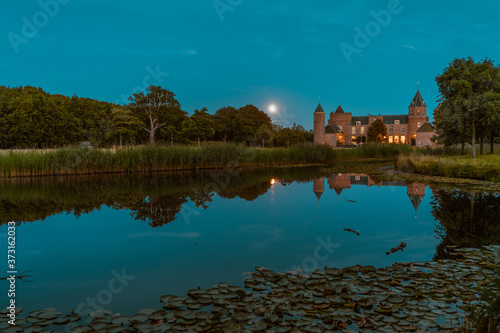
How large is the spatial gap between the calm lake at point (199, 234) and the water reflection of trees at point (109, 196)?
2.2 inches

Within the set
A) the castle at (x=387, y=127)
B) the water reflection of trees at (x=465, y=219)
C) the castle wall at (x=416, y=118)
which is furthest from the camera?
the castle wall at (x=416, y=118)

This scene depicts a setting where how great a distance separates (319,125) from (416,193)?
73.0 metres

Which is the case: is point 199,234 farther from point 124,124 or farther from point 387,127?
point 387,127

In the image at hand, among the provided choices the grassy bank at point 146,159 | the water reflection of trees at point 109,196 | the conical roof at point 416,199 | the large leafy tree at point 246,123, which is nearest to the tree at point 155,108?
the large leafy tree at point 246,123

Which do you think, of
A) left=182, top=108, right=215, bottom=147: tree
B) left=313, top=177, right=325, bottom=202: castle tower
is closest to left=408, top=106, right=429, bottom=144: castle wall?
left=182, top=108, right=215, bottom=147: tree

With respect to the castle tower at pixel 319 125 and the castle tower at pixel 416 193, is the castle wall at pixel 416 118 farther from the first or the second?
the castle tower at pixel 416 193

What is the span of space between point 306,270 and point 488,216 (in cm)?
635

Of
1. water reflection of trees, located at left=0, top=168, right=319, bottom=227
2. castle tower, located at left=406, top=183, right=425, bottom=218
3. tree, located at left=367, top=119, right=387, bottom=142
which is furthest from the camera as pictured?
tree, located at left=367, top=119, right=387, bottom=142

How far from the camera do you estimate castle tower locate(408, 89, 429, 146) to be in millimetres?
90438

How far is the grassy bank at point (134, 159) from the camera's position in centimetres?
1769

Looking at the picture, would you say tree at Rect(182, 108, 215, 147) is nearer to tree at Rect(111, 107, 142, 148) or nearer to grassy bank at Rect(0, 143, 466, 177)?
tree at Rect(111, 107, 142, 148)

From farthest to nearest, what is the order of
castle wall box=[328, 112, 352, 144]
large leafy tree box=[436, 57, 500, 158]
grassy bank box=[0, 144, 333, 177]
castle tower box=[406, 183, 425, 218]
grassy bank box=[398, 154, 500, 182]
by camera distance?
castle wall box=[328, 112, 352, 144] → large leafy tree box=[436, 57, 500, 158] → grassy bank box=[0, 144, 333, 177] → grassy bank box=[398, 154, 500, 182] → castle tower box=[406, 183, 425, 218]

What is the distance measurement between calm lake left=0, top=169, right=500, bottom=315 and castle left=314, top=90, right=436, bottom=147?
7303cm

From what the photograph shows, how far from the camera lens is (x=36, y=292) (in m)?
4.46
